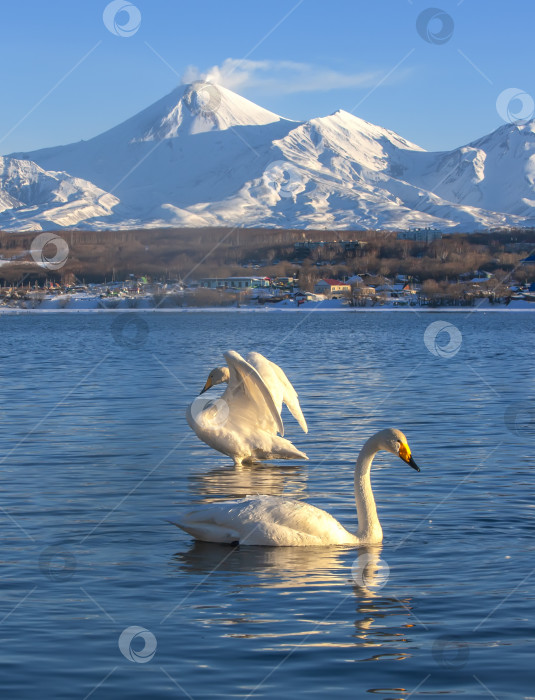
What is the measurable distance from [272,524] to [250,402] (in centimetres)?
506

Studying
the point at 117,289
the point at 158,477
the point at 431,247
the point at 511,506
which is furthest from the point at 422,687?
the point at 431,247

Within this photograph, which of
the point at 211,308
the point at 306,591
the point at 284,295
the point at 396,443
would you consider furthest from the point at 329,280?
the point at 306,591

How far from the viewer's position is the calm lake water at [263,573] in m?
7.66

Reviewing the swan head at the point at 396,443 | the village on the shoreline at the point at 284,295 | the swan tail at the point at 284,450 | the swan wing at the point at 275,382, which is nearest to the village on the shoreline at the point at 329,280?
the village on the shoreline at the point at 284,295

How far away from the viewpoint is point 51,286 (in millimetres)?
165250

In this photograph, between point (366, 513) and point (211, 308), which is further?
point (211, 308)

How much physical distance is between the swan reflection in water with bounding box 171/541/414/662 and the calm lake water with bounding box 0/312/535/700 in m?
0.02

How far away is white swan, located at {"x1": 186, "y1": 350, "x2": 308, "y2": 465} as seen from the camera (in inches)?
604

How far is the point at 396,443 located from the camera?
36.2 feet

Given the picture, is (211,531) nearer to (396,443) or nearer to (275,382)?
(396,443)

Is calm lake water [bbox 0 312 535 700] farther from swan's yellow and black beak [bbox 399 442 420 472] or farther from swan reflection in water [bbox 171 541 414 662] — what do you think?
swan's yellow and black beak [bbox 399 442 420 472]

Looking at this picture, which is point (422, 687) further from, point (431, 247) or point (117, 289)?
point (431, 247)

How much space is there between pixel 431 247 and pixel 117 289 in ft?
213

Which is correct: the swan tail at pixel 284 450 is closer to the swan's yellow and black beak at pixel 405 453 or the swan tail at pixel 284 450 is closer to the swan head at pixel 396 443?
the swan head at pixel 396 443
